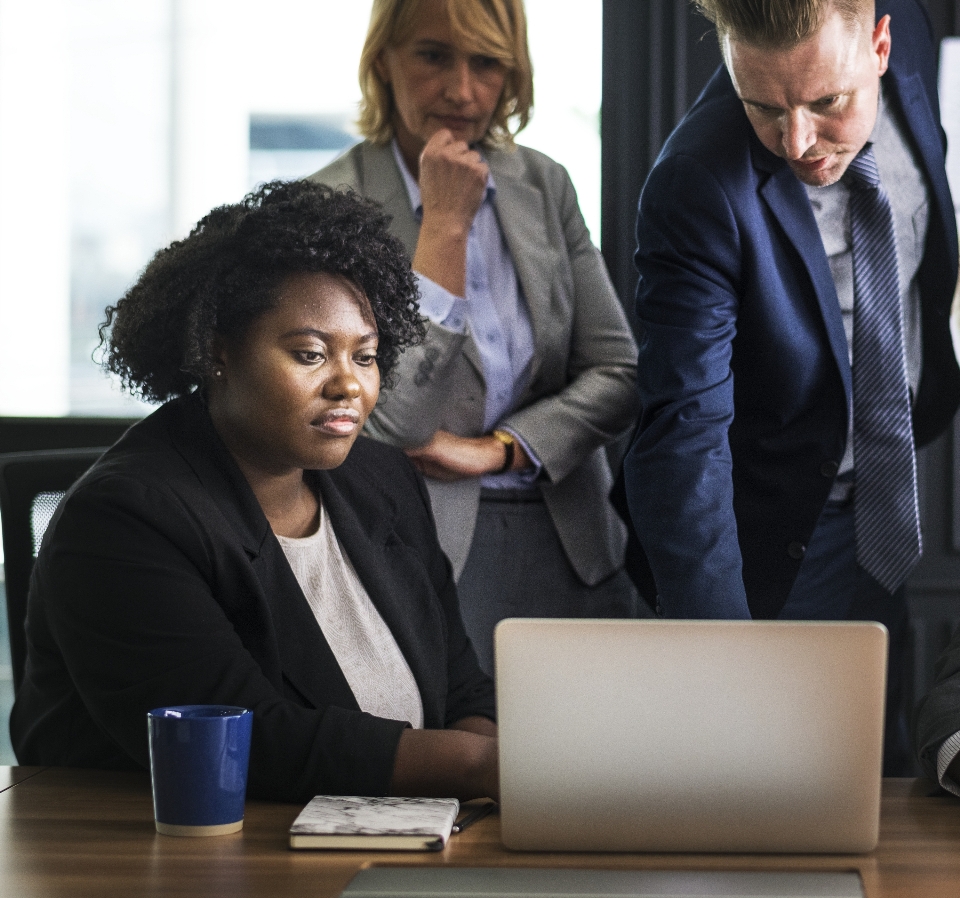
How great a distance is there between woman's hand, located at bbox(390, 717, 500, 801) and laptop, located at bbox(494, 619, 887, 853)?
0.65 ft

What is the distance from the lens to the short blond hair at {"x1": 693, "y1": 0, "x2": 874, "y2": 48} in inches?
65.4

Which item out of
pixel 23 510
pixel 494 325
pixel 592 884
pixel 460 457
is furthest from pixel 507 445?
pixel 592 884

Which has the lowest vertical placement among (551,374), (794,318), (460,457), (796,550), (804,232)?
(796,550)

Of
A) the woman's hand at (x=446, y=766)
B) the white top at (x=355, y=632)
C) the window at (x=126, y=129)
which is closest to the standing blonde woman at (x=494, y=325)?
the white top at (x=355, y=632)

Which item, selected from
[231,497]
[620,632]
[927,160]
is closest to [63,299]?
[231,497]

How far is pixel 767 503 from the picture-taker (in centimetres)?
195

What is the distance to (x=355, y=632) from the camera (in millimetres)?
1555

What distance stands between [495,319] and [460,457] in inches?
10.3

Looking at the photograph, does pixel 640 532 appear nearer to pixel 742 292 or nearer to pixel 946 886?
pixel 742 292

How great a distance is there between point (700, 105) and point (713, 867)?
4.51ft

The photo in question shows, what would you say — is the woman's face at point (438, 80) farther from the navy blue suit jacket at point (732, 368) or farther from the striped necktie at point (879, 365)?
the striped necktie at point (879, 365)

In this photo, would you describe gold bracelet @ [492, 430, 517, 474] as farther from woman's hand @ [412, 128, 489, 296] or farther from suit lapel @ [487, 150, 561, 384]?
woman's hand @ [412, 128, 489, 296]

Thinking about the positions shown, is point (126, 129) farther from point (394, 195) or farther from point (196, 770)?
point (196, 770)

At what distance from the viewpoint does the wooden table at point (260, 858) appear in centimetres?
93
